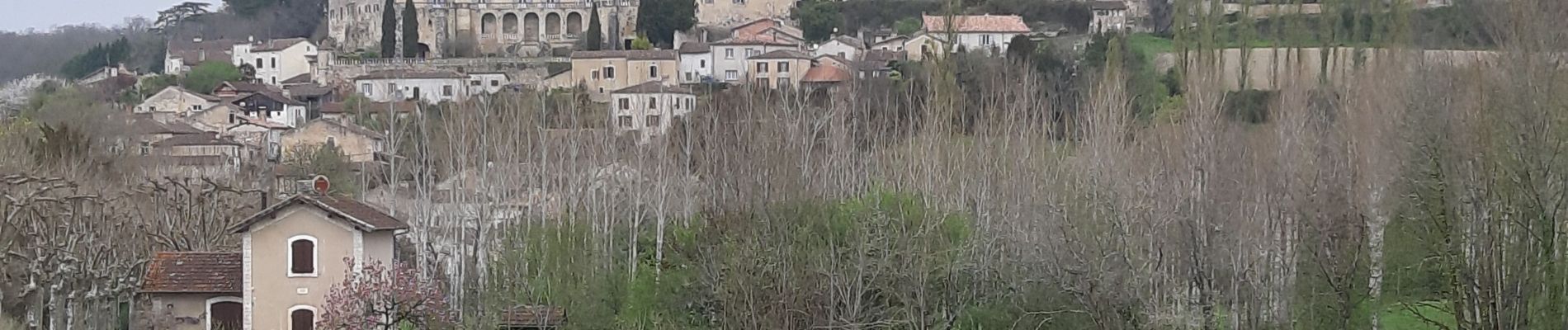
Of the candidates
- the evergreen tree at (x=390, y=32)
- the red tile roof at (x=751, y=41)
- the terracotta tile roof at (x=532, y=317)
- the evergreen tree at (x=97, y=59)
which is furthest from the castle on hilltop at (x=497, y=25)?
the terracotta tile roof at (x=532, y=317)

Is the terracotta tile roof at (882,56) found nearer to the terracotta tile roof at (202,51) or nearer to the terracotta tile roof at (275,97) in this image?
the terracotta tile roof at (275,97)

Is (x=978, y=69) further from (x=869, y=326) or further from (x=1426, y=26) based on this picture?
(x=869, y=326)

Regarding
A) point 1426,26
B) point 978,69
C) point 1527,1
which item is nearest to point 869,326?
point 1527,1

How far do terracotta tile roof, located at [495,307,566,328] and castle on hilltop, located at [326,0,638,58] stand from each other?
41.5m

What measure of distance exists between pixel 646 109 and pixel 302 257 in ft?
74.0

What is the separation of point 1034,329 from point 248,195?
14.7 m

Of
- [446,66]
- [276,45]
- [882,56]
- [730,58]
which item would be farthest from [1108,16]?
[276,45]

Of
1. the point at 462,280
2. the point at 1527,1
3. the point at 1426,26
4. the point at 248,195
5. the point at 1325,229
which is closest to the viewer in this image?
the point at 1527,1

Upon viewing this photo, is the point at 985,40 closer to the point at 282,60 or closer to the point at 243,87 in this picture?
the point at 243,87

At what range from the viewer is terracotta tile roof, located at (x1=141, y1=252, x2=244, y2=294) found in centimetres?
1986

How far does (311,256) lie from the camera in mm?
19359

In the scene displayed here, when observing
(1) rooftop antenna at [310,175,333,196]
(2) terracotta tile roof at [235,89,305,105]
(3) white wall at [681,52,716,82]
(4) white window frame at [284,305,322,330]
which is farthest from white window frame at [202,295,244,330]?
(2) terracotta tile roof at [235,89,305,105]

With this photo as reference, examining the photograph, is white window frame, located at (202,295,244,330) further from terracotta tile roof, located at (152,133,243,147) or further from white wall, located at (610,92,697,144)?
terracotta tile roof, located at (152,133,243,147)

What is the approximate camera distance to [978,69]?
126 ft
